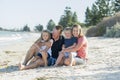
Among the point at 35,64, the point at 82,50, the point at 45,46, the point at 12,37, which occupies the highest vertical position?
the point at 45,46

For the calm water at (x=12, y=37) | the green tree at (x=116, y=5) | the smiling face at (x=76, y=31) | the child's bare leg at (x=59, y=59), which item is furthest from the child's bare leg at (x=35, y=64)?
the green tree at (x=116, y=5)

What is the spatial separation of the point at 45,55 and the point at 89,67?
130cm

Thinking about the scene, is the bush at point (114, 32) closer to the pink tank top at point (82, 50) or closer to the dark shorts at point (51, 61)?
the pink tank top at point (82, 50)

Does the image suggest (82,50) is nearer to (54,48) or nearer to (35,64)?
(54,48)

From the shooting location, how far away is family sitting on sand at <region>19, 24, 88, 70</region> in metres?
11.6

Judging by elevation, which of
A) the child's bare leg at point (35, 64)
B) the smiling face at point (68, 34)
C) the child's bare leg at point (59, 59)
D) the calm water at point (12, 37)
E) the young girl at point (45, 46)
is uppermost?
the smiling face at point (68, 34)

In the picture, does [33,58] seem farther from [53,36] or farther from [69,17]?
[69,17]

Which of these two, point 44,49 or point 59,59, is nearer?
point 59,59

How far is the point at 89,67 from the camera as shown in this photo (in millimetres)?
11172

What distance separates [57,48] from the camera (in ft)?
39.0

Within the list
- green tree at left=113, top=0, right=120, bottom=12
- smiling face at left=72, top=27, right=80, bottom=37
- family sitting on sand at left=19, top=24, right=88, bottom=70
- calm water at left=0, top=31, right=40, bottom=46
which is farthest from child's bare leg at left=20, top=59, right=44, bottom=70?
green tree at left=113, top=0, right=120, bottom=12

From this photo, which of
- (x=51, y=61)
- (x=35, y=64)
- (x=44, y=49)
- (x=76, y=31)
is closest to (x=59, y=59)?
(x=51, y=61)

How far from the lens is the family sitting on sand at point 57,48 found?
11.6 meters

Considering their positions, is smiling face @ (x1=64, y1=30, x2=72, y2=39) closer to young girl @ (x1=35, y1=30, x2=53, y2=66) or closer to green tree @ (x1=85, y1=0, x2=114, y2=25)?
young girl @ (x1=35, y1=30, x2=53, y2=66)
